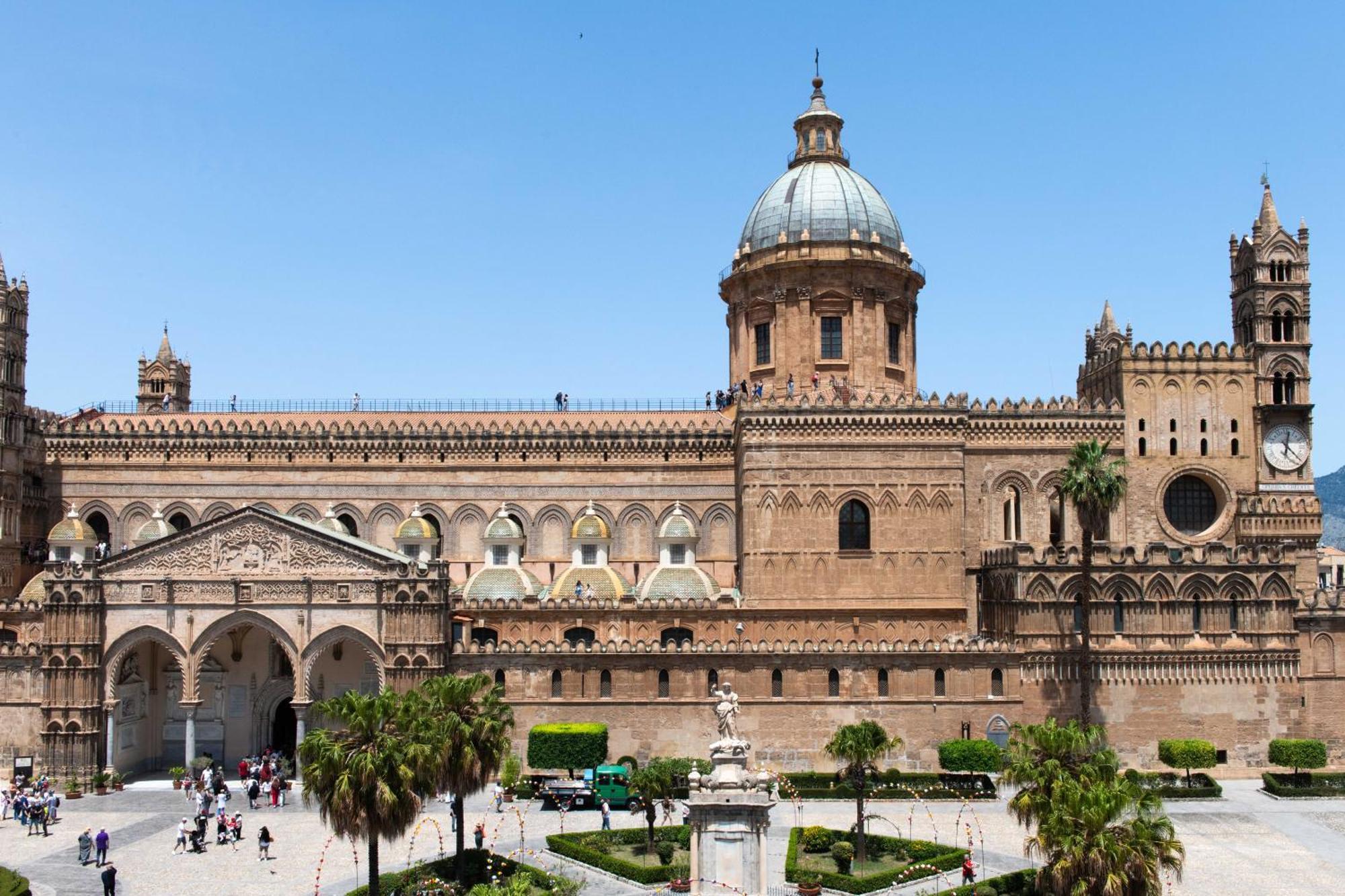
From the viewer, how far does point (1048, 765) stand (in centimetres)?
2906

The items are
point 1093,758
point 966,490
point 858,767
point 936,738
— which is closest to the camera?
point 1093,758

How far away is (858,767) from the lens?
3719cm

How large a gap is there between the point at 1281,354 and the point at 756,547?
25.2 m

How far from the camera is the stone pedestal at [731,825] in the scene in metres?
29.3

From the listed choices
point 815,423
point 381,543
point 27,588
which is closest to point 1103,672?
point 815,423

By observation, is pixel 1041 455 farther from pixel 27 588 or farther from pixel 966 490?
pixel 27 588

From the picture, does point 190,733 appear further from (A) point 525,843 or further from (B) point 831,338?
(B) point 831,338

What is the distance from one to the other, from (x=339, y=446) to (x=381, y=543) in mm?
4760

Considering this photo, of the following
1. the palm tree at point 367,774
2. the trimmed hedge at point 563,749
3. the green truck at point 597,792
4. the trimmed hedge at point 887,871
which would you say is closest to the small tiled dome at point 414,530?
the trimmed hedge at point 563,749

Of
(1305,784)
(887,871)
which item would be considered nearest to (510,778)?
(887,871)

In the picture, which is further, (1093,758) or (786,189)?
(786,189)

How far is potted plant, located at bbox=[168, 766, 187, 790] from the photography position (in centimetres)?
4847

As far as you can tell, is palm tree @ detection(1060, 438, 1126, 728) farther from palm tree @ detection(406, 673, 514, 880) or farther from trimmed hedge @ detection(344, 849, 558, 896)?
trimmed hedge @ detection(344, 849, 558, 896)

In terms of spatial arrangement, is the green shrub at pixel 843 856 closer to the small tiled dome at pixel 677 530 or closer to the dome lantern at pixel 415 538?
the small tiled dome at pixel 677 530
